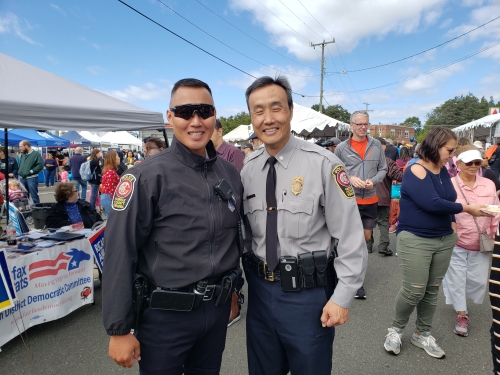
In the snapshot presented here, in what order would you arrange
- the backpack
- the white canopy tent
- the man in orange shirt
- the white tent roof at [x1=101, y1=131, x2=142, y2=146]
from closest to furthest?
1. the man in orange shirt
2. the backpack
3. the white canopy tent
4. the white tent roof at [x1=101, y1=131, x2=142, y2=146]

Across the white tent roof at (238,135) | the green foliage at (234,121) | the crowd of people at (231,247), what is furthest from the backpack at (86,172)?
the green foliage at (234,121)

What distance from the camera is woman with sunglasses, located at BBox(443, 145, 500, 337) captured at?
9.54ft

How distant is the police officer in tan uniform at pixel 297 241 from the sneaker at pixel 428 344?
5.39 feet

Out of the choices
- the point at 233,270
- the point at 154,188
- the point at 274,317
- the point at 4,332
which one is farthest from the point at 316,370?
the point at 4,332

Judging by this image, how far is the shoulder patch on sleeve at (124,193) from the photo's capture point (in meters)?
1.34

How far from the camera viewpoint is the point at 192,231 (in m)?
1.42

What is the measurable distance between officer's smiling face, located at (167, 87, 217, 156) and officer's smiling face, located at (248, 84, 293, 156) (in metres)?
0.25

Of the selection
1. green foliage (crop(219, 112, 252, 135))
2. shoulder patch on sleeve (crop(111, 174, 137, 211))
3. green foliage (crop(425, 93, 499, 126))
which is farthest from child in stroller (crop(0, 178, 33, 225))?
green foliage (crop(425, 93, 499, 126))

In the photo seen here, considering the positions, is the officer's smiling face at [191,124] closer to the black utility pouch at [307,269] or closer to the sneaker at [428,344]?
the black utility pouch at [307,269]

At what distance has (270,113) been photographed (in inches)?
62.9

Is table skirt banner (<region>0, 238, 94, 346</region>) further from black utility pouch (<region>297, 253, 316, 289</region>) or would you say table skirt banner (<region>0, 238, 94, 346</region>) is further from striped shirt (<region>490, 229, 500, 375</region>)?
striped shirt (<region>490, 229, 500, 375</region>)

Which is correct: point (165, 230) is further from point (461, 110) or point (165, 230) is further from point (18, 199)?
point (461, 110)

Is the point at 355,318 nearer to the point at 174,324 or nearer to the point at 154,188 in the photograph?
the point at 174,324

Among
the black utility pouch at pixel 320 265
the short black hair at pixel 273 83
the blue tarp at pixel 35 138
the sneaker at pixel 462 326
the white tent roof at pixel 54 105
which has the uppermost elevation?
the blue tarp at pixel 35 138
